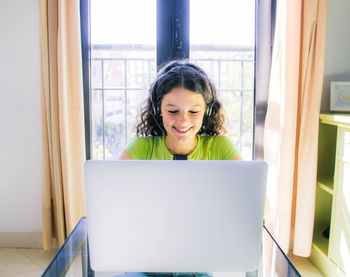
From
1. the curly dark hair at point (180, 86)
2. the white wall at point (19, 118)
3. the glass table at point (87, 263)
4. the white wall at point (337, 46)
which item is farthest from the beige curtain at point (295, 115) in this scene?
the white wall at point (19, 118)

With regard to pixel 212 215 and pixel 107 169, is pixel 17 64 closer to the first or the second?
pixel 107 169

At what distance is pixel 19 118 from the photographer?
1.93 meters

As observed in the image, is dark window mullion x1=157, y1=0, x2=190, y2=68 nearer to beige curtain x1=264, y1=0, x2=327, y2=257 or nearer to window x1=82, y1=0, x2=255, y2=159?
window x1=82, y1=0, x2=255, y2=159

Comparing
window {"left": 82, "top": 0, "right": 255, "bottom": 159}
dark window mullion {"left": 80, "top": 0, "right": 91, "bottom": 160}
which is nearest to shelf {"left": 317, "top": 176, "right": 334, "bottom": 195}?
window {"left": 82, "top": 0, "right": 255, "bottom": 159}

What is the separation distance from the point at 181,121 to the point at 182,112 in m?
0.04

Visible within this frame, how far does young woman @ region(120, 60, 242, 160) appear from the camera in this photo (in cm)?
115

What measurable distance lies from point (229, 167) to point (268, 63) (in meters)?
1.50

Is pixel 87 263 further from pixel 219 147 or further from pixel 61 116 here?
pixel 61 116


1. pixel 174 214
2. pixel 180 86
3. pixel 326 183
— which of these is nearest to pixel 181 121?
pixel 180 86

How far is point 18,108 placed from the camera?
192 centimetres

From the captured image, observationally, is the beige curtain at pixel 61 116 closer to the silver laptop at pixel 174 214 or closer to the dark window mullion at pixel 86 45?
the dark window mullion at pixel 86 45

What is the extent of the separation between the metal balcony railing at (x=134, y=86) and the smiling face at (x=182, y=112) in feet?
2.75

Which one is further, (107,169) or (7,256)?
(7,256)

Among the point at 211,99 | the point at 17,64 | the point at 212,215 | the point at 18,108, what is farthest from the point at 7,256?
the point at 212,215
